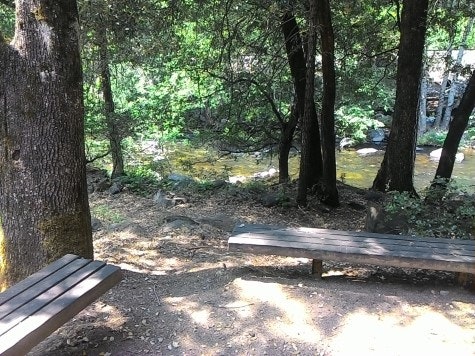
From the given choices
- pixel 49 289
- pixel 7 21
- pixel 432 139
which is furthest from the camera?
pixel 432 139

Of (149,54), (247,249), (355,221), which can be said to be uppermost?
(149,54)

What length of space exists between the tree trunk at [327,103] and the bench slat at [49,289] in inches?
192

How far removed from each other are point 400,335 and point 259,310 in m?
1.05

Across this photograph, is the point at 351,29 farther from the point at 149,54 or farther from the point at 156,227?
the point at 156,227

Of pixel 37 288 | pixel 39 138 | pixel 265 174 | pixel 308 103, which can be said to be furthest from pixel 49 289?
pixel 265 174

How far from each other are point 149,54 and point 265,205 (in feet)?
Answer: 14.1

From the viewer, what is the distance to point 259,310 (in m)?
3.48

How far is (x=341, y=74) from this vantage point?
33.4ft

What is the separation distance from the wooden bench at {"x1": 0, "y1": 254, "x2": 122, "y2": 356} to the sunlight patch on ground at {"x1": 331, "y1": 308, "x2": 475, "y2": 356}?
1.70m

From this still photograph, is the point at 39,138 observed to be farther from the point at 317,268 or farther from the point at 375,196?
the point at 375,196

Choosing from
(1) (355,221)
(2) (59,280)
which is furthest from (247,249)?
(1) (355,221)

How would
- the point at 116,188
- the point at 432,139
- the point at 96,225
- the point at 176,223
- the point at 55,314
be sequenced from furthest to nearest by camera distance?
the point at 432,139, the point at 116,188, the point at 96,225, the point at 176,223, the point at 55,314

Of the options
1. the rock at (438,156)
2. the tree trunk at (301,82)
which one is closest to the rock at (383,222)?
the tree trunk at (301,82)

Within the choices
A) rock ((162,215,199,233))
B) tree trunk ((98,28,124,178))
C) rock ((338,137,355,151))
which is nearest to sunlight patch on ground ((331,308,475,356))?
rock ((162,215,199,233))
